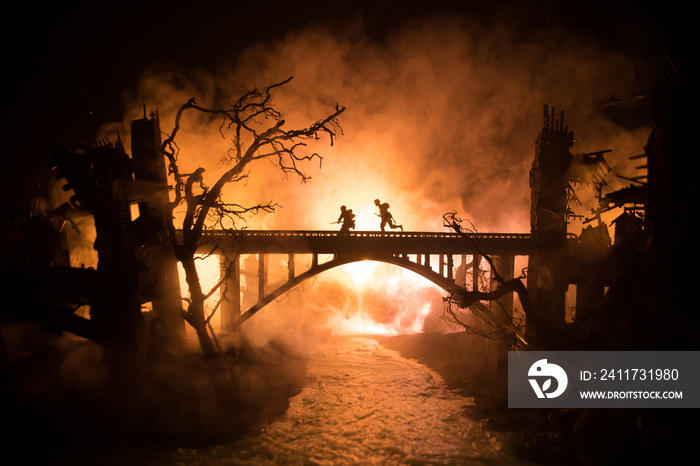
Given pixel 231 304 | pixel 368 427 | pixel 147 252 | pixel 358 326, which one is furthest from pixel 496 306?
pixel 147 252

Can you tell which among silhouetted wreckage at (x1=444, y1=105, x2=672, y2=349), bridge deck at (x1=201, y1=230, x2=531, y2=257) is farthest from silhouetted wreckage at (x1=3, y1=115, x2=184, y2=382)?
silhouetted wreckage at (x1=444, y1=105, x2=672, y2=349)

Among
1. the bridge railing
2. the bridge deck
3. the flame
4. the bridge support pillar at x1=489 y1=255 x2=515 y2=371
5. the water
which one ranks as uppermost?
the bridge railing

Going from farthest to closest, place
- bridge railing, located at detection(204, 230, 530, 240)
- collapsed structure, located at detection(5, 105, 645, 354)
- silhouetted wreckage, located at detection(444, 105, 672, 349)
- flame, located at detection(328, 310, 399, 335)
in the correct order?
flame, located at detection(328, 310, 399, 335) < bridge railing, located at detection(204, 230, 530, 240) < silhouetted wreckage, located at detection(444, 105, 672, 349) < collapsed structure, located at detection(5, 105, 645, 354)

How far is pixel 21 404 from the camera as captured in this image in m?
9.59

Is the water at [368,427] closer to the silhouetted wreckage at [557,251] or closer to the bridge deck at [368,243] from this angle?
the silhouetted wreckage at [557,251]

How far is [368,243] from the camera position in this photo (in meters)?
15.8

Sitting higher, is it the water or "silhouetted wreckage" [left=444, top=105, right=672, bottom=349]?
"silhouetted wreckage" [left=444, top=105, right=672, bottom=349]

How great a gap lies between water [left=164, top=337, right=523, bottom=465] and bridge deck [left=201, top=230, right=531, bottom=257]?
5.94 meters

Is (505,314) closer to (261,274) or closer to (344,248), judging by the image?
(344,248)

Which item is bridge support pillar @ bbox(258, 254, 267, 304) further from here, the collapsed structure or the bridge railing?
the collapsed structure

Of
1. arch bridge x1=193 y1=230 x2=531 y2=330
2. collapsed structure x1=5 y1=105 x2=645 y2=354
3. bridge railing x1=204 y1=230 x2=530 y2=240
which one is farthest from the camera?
bridge railing x1=204 y1=230 x2=530 y2=240

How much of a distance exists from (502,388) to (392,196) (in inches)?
789

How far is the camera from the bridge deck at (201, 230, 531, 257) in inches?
615

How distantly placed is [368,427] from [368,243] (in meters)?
6.85
